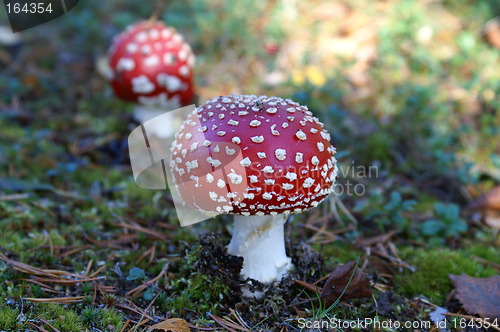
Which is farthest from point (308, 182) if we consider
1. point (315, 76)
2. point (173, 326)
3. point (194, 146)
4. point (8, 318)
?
point (315, 76)

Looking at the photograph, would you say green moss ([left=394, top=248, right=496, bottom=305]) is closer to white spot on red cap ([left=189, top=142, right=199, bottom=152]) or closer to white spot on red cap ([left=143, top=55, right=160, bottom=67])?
white spot on red cap ([left=189, top=142, right=199, bottom=152])

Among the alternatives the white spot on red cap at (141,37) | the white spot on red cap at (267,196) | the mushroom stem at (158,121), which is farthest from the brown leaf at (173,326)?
the white spot on red cap at (141,37)

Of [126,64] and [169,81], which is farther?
[169,81]

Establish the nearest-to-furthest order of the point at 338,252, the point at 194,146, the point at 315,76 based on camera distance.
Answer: the point at 194,146 < the point at 338,252 < the point at 315,76

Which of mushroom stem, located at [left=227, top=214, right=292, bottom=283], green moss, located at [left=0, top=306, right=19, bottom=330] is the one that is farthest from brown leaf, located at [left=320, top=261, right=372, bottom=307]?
green moss, located at [left=0, top=306, right=19, bottom=330]

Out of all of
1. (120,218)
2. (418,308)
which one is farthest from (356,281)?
(120,218)

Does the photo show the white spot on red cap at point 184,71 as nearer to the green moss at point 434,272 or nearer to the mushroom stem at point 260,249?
the mushroom stem at point 260,249

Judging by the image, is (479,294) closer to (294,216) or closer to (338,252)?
(338,252)

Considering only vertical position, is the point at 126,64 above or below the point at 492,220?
above
